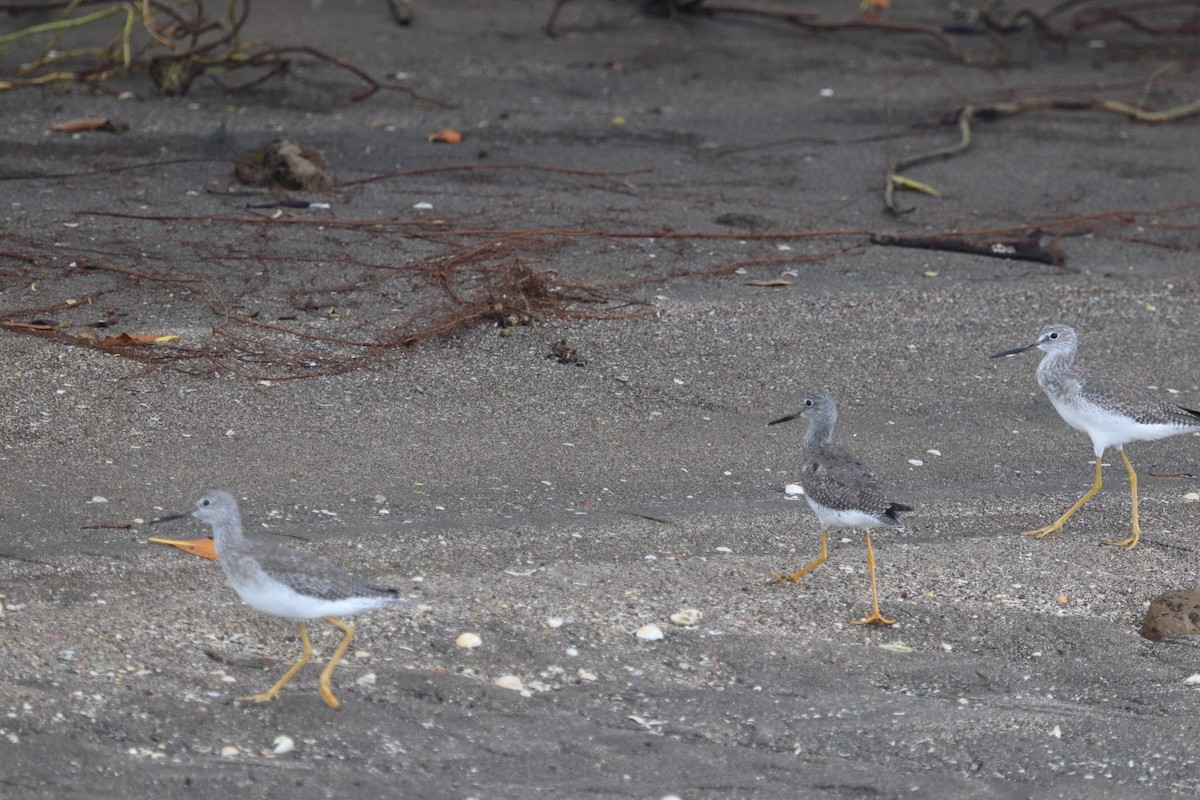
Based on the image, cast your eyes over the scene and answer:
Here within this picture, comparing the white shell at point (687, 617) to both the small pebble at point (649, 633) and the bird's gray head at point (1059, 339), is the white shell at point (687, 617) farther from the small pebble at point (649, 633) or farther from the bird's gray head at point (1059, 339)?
the bird's gray head at point (1059, 339)

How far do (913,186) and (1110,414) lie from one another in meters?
4.52

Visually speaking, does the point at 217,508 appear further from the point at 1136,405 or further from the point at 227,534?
the point at 1136,405

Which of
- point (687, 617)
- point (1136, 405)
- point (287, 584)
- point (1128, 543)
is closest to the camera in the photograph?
point (287, 584)

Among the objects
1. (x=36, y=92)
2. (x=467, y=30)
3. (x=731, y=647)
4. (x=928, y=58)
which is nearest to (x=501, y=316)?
(x=731, y=647)

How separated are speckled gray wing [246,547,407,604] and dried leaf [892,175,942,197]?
718 cm

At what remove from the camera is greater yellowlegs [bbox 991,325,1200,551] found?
646 centimetres

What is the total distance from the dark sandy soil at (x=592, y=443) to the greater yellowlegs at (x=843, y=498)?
0.15 metres

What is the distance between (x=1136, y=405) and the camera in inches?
255

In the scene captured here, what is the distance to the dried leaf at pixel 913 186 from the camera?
34.9 feet

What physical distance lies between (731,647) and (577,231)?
180 inches

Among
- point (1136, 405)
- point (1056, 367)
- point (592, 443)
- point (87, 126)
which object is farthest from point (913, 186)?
point (87, 126)

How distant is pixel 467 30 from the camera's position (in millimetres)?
13906

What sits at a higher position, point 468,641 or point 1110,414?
point 1110,414

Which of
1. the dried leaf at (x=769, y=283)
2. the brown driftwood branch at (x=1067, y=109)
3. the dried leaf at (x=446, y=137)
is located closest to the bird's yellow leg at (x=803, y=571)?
the dried leaf at (x=769, y=283)
